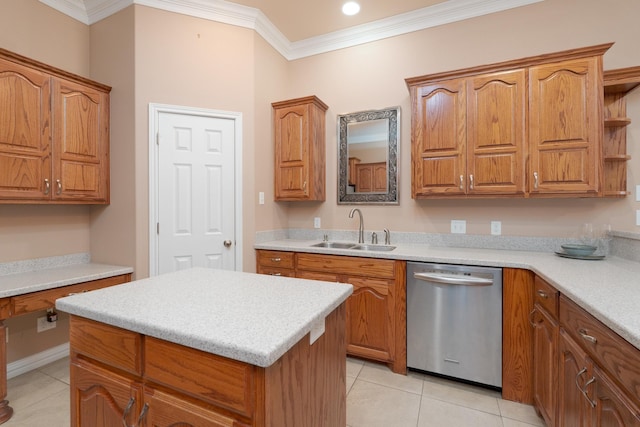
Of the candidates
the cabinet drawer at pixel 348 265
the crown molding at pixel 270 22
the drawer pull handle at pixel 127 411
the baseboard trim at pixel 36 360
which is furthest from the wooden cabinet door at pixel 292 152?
the baseboard trim at pixel 36 360

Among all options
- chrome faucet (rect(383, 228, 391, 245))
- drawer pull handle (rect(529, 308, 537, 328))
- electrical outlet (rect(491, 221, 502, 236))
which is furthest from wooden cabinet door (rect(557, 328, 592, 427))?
chrome faucet (rect(383, 228, 391, 245))

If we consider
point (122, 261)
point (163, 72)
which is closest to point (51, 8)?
point (163, 72)

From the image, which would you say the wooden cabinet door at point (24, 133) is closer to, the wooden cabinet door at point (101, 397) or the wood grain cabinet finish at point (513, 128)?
the wooden cabinet door at point (101, 397)

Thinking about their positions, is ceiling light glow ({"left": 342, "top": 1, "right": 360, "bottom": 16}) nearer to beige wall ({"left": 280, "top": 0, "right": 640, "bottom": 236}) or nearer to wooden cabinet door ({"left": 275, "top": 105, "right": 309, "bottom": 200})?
beige wall ({"left": 280, "top": 0, "right": 640, "bottom": 236})

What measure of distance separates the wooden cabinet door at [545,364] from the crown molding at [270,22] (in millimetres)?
2513

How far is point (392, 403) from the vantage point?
1899mm

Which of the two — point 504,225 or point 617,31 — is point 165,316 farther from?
point 617,31

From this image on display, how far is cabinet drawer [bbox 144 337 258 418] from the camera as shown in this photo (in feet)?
2.49

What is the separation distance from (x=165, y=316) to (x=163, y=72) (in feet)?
7.75

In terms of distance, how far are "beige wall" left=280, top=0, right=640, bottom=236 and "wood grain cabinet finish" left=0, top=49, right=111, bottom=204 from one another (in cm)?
158

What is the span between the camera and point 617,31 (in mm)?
2148

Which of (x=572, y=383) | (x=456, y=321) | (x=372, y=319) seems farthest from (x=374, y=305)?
(x=572, y=383)

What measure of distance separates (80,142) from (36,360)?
5.89 ft

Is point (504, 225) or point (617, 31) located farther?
point (504, 225)
